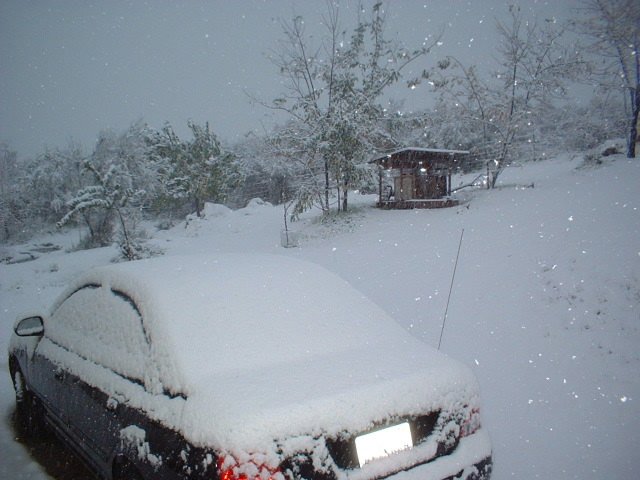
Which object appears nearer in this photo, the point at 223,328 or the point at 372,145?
the point at 223,328

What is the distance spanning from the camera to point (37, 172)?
25.6 metres

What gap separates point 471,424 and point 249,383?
122 centimetres

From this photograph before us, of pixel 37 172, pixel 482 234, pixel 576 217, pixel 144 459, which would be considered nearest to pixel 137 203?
pixel 37 172

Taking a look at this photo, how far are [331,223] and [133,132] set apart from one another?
2162 centimetres

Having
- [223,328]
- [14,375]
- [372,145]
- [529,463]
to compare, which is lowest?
[529,463]

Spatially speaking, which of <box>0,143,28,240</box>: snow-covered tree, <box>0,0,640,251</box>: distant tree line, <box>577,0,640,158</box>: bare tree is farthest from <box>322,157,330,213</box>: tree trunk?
<box>0,143,28,240</box>: snow-covered tree

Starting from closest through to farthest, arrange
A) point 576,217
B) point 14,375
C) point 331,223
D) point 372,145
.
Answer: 1. point 14,375
2. point 576,217
3. point 331,223
4. point 372,145

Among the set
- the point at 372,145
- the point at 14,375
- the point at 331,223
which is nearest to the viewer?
the point at 14,375

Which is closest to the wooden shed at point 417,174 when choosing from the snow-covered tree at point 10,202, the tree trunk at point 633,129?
the tree trunk at point 633,129

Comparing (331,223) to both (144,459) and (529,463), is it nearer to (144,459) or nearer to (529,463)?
(529,463)

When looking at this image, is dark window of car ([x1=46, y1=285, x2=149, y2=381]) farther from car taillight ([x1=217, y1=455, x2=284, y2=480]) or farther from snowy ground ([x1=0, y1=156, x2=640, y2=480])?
snowy ground ([x1=0, y1=156, x2=640, y2=480])

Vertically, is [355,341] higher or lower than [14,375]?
higher

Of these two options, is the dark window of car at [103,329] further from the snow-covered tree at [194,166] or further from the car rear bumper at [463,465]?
the snow-covered tree at [194,166]

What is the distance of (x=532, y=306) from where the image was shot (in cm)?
548
